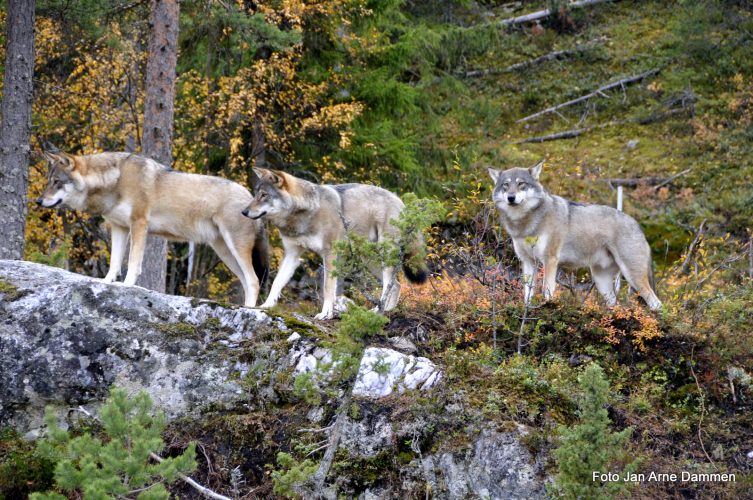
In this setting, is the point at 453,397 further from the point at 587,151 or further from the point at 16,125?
the point at 587,151

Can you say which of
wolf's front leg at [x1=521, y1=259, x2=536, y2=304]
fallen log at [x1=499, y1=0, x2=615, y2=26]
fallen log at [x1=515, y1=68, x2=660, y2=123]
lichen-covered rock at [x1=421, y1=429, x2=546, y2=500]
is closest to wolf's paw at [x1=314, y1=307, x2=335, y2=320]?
wolf's front leg at [x1=521, y1=259, x2=536, y2=304]

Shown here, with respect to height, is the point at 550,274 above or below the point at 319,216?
below

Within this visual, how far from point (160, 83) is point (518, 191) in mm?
6233

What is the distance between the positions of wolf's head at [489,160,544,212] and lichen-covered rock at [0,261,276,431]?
3.65 m

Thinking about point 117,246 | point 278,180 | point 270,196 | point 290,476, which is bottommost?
point 290,476

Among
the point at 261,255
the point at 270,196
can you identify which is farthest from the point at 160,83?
the point at 270,196

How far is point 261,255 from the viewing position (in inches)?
401

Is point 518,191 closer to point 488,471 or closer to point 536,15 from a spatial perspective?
point 488,471

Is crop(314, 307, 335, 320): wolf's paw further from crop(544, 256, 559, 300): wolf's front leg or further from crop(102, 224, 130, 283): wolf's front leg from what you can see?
crop(544, 256, 559, 300): wolf's front leg

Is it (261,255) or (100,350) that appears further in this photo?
(261,255)

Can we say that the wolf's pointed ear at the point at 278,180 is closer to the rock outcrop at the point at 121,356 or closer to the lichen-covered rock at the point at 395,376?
the rock outcrop at the point at 121,356

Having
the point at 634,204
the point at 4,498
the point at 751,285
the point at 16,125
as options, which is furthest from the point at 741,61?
the point at 4,498

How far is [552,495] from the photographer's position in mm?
6074

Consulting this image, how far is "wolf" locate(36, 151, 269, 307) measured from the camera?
9.45 metres
